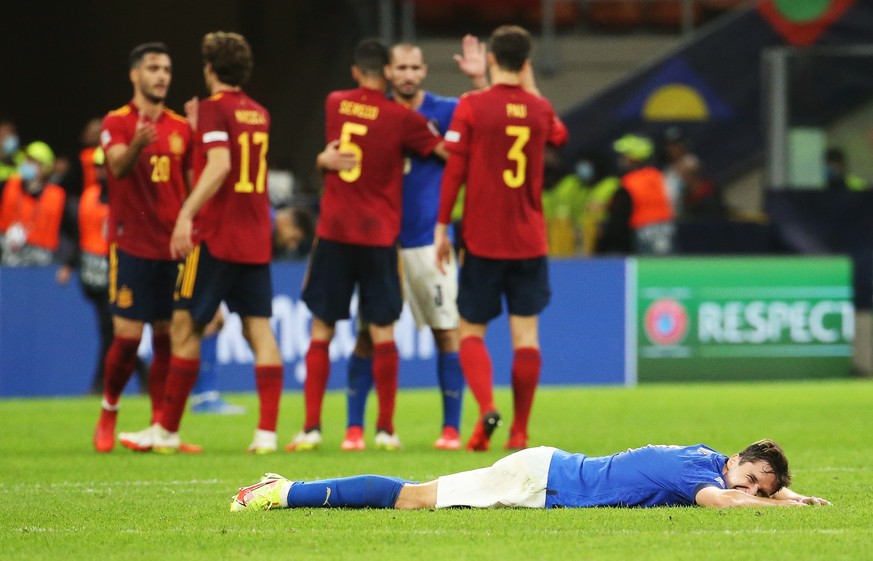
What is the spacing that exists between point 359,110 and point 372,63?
282 mm

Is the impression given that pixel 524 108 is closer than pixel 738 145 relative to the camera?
Yes

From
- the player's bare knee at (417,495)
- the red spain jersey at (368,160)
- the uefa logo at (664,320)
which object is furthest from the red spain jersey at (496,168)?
the uefa logo at (664,320)

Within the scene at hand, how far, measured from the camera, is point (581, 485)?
6500mm

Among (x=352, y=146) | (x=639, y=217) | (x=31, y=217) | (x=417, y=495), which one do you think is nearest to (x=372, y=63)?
(x=352, y=146)

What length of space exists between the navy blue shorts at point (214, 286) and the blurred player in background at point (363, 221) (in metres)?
0.36

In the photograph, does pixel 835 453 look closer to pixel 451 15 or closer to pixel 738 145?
pixel 738 145

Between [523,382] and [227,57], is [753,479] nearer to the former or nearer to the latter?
[523,382]

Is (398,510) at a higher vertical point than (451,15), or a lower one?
lower

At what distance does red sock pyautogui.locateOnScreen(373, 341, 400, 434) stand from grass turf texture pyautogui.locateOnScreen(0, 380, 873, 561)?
0.99 feet

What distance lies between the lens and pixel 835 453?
9.48 meters

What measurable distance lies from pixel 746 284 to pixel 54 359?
21.7ft

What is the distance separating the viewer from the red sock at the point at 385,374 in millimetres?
9898

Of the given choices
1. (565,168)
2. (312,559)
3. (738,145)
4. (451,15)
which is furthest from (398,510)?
(451,15)

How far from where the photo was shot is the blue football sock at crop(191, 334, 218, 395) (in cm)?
1321
